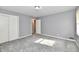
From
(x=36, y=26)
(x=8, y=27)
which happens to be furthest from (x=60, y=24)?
(x=8, y=27)

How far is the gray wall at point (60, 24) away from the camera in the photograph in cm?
499

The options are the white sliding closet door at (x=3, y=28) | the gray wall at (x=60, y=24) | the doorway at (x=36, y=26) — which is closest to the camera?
the white sliding closet door at (x=3, y=28)

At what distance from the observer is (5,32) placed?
4.64 meters

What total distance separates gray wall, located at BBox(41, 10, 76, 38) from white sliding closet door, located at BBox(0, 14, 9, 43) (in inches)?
166

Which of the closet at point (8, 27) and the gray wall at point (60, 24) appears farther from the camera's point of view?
the gray wall at point (60, 24)

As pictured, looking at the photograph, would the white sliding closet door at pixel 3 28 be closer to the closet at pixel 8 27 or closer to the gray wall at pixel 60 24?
the closet at pixel 8 27

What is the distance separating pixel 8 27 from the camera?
191 inches

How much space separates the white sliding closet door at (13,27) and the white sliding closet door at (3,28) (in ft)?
1.15

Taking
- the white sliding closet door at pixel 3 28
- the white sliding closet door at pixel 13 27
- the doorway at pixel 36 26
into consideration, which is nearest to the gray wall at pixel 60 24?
the doorway at pixel 36 26

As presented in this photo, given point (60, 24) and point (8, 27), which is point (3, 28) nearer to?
point (8, 27)

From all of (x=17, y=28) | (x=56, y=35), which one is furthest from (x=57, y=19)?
(x=17, y=28)

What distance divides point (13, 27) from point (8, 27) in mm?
471
